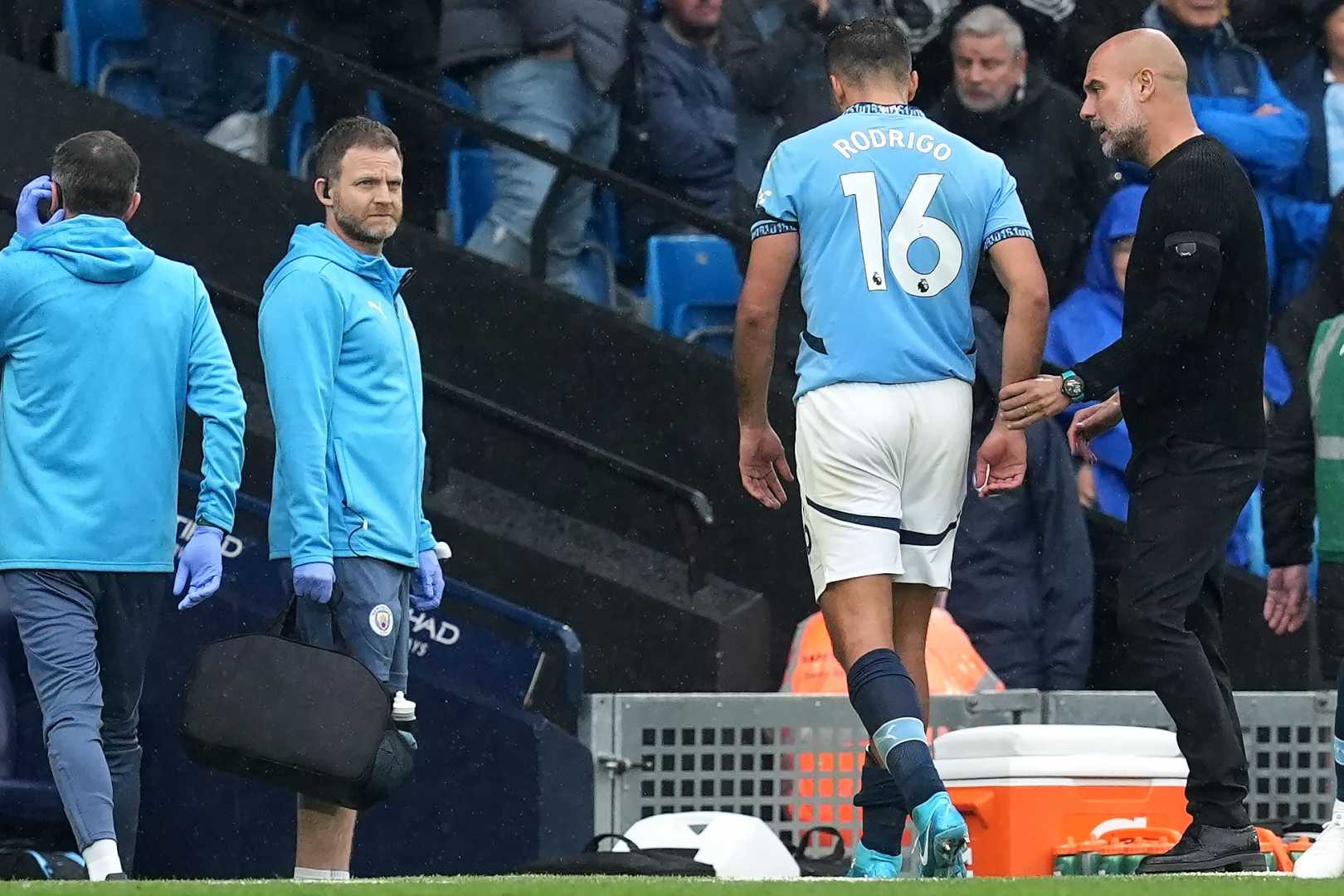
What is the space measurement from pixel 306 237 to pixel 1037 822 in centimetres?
247

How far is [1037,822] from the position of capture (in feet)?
21.8

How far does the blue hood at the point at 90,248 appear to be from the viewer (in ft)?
21.1

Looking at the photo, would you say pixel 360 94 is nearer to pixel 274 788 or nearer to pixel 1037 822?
pixel 274 788

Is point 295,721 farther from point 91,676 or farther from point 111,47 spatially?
point 111,47

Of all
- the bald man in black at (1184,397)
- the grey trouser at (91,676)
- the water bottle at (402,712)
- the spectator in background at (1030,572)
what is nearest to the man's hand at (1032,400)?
the bald man in black at (1184,397)

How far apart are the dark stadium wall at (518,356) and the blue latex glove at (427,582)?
2.82 meters

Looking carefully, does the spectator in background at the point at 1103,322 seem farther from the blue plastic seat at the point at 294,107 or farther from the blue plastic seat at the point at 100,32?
the blue plastic seat at the point at 100,32

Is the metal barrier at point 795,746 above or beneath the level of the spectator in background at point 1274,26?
beneath

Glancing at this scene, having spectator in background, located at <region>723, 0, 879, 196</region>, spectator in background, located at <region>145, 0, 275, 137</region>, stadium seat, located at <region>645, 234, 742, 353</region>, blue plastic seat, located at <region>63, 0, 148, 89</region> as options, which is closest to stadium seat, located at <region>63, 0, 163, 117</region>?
blue plastic seat, located at <region>63, 0, 148, 89</region>

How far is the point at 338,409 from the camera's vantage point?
21.2 ft

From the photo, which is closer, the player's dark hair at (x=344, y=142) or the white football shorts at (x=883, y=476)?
the white football shorts at (x=883, y=476)

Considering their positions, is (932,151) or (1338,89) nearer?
(932,151)

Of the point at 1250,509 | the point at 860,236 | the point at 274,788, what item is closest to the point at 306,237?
the point at 860,236

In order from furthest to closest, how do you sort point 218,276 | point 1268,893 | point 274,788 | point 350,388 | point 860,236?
point 218,276 → point 274,788 → point 350,388 → point 860,236 → point 1268,893
